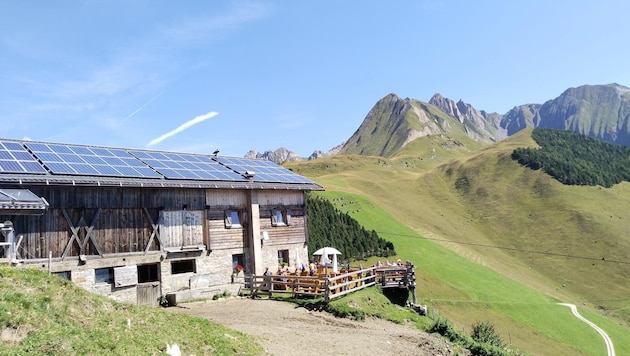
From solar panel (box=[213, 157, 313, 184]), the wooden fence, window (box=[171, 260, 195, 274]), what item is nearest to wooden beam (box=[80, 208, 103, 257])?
window (box=[171, 260, 195, 274])

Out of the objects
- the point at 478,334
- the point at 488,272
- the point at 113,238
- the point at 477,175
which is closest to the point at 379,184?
the point at 477,175

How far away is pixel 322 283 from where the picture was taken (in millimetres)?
24797

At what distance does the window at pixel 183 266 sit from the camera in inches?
1032

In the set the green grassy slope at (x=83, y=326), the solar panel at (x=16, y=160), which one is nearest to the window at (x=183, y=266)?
the solar panel at (x=16, y=160)

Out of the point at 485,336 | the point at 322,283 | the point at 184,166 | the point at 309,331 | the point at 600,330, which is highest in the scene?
the point at 184,166

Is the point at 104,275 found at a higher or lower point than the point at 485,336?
higher

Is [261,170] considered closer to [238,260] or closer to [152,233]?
[238,260]

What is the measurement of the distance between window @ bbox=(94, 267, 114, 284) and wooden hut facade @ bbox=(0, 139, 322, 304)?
1.9 inches

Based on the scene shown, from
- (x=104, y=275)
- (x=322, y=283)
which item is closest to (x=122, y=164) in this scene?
(x=104, y=275)

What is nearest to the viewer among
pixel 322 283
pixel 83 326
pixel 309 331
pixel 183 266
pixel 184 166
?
pixel 83 326

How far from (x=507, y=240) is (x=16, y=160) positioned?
271 ft

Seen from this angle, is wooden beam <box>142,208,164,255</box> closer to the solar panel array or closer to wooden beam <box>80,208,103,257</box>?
the solar panel array

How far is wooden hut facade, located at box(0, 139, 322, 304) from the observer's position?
2066 cm

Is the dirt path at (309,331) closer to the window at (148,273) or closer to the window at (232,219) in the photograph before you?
the window at (148,273)
